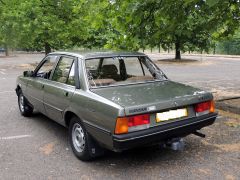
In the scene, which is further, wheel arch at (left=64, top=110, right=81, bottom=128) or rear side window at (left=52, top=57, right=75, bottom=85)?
rear side window at (left=52, top=57, right=75, bottom=85)

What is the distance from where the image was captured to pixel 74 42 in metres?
29.4

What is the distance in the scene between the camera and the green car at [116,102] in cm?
404

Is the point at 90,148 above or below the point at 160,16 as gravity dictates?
below

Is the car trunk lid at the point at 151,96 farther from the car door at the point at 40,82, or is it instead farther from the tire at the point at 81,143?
the car door at the point at 40,82

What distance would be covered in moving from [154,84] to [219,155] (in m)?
1.43

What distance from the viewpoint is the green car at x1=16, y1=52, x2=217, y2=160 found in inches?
159

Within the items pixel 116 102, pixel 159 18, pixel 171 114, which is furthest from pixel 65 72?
pixel 159 18

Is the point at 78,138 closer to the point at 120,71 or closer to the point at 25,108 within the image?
the point at 120,71

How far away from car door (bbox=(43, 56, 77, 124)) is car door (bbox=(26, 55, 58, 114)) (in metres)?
0.23

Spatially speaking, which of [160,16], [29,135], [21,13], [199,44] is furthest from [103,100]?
[199,44]

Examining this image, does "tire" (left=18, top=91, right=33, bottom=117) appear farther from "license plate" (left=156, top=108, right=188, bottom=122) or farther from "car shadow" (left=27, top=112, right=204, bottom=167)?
"license plate" (left=156, top=108, right=188, bottom=122)

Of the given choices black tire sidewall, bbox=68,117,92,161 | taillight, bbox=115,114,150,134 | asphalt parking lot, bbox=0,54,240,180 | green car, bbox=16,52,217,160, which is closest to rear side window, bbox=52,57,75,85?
green car, bbox=16,52,217,160

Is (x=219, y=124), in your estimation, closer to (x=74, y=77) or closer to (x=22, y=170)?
(x=74, y=77)

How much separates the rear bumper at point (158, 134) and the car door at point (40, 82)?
2.42 meters
